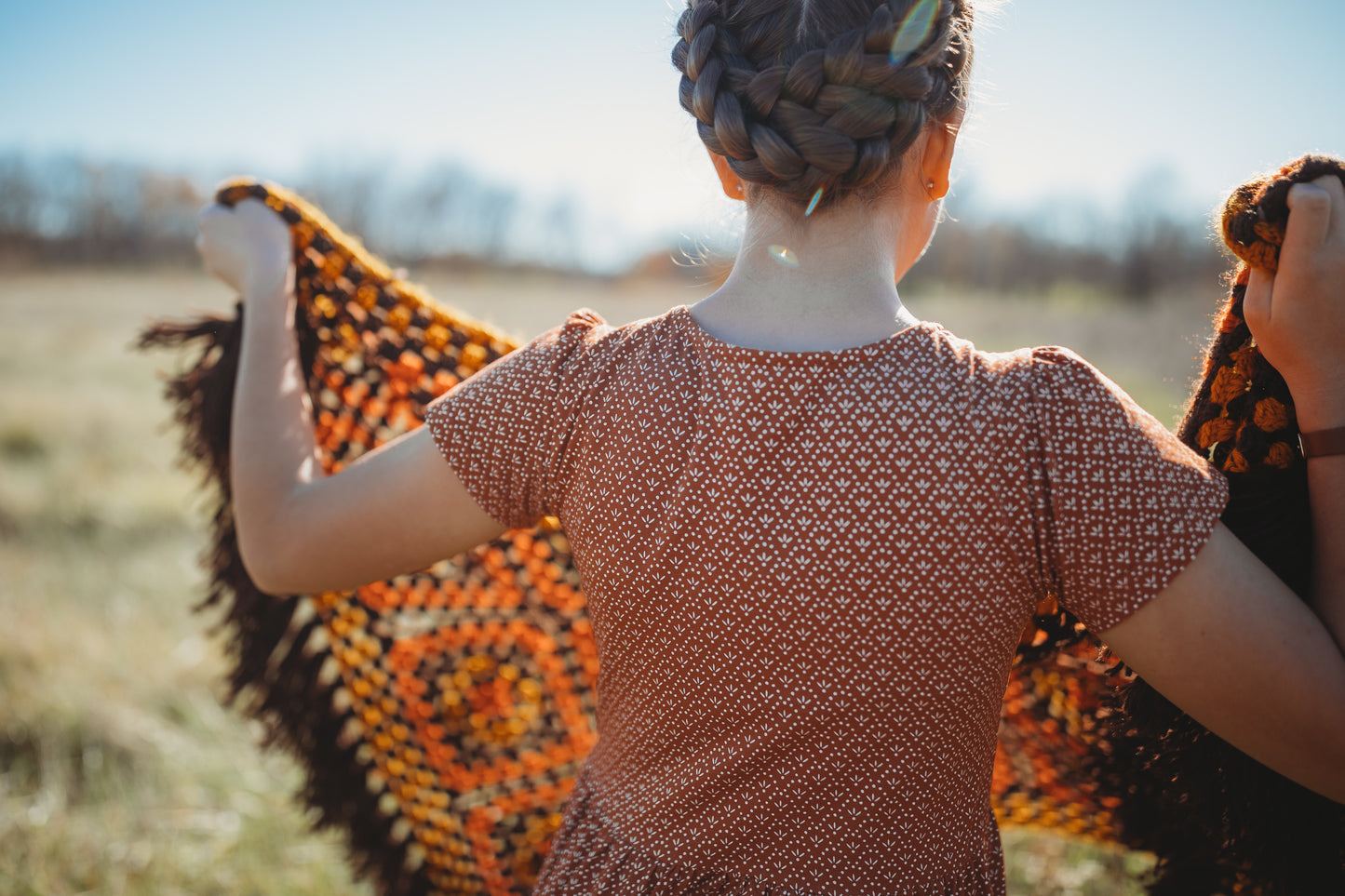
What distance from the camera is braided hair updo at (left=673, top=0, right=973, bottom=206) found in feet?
3.09

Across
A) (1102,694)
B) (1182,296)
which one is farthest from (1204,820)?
(1182,296)

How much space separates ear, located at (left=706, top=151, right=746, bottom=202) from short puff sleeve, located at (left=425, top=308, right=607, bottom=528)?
0.25 meters

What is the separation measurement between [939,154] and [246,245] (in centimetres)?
117

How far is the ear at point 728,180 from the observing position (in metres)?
1.11

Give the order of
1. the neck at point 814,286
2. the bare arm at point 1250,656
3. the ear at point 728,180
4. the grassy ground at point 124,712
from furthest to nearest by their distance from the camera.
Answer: the grassy ground at point 124,712 < the ear at point 728,180 < the neck at point 814,286 < the bare arm at point 1250,656

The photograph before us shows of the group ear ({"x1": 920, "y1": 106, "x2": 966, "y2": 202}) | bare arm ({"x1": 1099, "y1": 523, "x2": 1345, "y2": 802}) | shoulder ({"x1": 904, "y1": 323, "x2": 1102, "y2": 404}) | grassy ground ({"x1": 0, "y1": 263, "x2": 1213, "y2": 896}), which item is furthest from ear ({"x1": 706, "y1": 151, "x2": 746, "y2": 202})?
bare arm ({"x1": 1099, "y1": 523, "x2": 1345, "y2": 802})

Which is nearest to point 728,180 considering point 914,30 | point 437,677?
point 914,30

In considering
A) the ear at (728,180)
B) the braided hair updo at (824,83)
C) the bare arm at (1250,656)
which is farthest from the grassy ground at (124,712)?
the ear at (728,180)

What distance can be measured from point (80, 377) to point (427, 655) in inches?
378

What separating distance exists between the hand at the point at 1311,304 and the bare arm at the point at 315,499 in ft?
3.21

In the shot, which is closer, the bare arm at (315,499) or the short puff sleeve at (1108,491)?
the short puff sleeve at (1108,491)

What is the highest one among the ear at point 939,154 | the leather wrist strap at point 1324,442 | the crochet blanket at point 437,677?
the ear at point 939,154

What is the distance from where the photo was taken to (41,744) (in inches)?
104

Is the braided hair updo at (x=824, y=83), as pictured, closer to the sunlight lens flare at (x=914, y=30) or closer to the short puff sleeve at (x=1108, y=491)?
the sunlight lens flare at (x=914, y=30)
